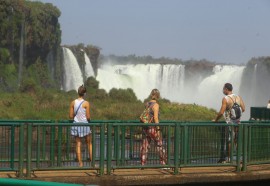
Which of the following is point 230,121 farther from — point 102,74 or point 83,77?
point 102,74

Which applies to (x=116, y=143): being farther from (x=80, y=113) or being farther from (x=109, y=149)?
(x=80, y=113)

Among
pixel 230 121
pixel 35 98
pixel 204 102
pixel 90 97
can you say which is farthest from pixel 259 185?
pixel 204 102

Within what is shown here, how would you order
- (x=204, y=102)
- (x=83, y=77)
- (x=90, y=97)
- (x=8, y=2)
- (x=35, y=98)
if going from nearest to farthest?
(x=35, y=98), (x=90, y=97), (x=8, y=2), (x=83, y=77), (x=204, y=102)

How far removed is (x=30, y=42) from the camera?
8281 centimetres

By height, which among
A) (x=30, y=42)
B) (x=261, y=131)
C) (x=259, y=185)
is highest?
(x=30, y=42)

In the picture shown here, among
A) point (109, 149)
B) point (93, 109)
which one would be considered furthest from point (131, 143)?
point (93, 109)

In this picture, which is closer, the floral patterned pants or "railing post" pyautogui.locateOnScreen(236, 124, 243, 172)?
the floral patterned pants

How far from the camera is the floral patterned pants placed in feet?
45.0

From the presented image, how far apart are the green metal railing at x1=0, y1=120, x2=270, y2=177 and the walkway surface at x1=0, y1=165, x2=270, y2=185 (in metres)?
0.12

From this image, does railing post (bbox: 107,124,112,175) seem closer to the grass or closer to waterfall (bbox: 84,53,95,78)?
the grass

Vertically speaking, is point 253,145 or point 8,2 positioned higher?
point 8,2

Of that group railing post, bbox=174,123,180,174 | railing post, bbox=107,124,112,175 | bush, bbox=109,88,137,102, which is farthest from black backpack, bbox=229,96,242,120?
bush, bbox=109,88,137,102

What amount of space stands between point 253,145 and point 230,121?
76cm

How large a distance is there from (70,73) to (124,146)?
80986mm
